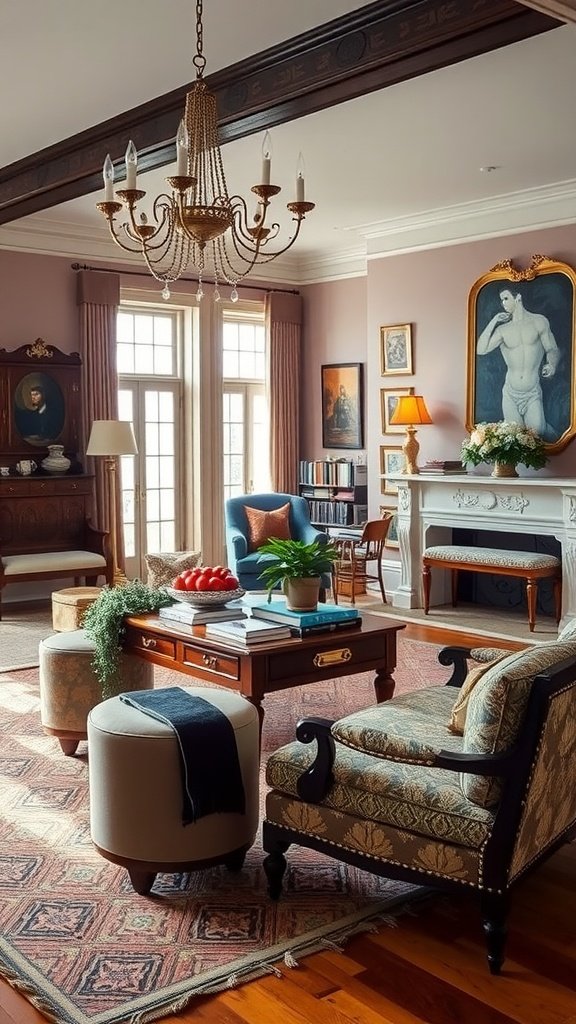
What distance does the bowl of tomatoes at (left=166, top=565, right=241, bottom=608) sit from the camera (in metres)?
4.54

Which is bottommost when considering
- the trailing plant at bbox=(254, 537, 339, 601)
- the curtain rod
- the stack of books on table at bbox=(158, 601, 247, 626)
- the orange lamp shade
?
the stack of books on table at bbox=(158, 601, 247, 626)

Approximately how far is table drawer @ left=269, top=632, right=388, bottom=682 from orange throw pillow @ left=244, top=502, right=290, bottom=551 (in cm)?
356

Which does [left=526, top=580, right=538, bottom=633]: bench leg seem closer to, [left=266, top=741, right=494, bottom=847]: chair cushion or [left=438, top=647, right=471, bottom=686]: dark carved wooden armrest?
[left=438, top=647, right=471, bottom=686]: dark carved wooden armrest

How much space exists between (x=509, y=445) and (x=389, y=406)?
5.76ft

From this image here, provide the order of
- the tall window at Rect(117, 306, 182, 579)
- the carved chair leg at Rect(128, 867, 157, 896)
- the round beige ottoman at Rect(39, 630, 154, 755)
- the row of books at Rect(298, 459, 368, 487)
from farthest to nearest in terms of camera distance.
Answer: the row of books at Rect(298, 459, 368, 487) → the tall window at Rect(117, 306, 182, 579) → the round beige ottoman at Rect(39, 630, 154, 755) → the carved chair leg at Rect(128, 867, 157, 896)

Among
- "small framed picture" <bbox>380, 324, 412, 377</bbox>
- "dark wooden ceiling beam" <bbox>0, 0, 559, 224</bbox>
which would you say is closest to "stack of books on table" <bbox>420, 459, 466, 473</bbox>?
"small framed picture" <bbox>380, 324, 412, 377</bbox>

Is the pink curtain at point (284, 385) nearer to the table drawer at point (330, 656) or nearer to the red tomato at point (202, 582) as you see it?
the red tomato at point (202, 582)

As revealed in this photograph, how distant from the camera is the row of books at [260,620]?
418 centimetres

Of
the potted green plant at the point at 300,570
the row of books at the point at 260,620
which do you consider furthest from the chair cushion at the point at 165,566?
the potted green plant at the point at 300,570

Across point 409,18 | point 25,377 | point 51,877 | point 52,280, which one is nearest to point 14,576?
point 25,377

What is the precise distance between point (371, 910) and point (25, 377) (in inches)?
252

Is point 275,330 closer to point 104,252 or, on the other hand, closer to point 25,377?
point 104,252

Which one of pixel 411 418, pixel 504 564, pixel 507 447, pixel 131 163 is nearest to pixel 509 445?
pixel 507 447

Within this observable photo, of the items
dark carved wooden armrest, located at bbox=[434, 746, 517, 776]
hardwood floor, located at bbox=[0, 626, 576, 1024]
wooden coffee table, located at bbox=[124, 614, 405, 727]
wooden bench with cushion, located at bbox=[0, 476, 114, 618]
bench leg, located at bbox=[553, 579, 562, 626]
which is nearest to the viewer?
hardwood floor, located at bbox=[0, 626, 576, 1024]
